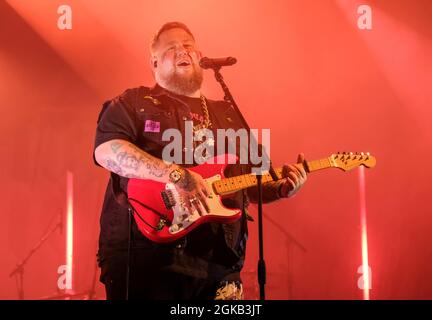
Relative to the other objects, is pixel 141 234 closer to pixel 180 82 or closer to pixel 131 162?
pixel 131 162

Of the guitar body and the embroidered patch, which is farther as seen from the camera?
the embroidered patch

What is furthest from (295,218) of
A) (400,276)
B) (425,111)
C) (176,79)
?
(176,79)

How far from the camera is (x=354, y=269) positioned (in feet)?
16.3

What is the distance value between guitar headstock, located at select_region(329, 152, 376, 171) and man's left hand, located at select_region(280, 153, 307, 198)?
358mm

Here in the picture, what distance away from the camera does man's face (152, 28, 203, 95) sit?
2926 millimetres

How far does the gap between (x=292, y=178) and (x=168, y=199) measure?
0.73 m

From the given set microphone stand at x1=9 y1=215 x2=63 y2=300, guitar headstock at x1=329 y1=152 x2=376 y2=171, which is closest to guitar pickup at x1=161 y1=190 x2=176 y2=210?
guitar headstock at x1=329 y1=152 x2=376 y2=171

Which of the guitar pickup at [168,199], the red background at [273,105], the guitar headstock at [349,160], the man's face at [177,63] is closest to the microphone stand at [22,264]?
the red background at [273,105]

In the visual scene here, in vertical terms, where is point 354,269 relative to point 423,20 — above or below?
below

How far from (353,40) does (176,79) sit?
102 inches

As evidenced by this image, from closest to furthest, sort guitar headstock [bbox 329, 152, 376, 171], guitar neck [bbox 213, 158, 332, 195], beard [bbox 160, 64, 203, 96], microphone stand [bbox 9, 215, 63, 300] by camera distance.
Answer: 1. guitar neck [bbox 213, 158, 332, 195]
2. beard [bbox 160, 64, 203, 96]
3. guitar headstock [bbox 329, 152, 376, 171]
4. microphone stand [bbox 9, 215, 63, 300]

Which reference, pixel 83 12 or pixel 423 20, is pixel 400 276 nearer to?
pixel 423 20

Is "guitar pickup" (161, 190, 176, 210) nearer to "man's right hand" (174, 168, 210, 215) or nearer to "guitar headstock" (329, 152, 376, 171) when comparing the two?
"man's right hand" (174, 168, 210, 215)

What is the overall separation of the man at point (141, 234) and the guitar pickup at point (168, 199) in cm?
5
